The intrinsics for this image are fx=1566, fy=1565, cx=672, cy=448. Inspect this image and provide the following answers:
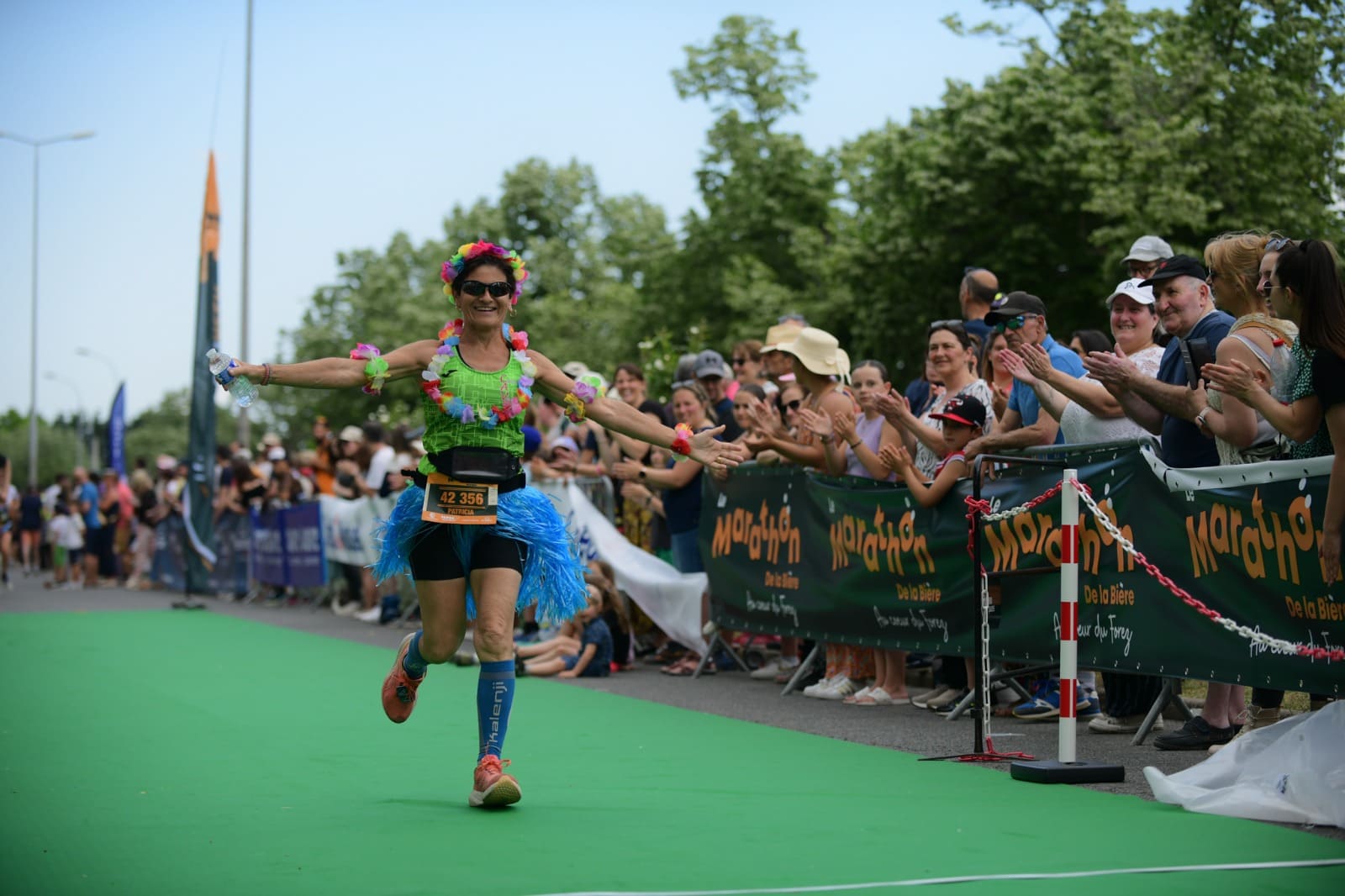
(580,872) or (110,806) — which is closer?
(580,872)

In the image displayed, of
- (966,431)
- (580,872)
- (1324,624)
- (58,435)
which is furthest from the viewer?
(58,435)

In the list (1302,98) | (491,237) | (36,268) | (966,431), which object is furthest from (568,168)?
(966,431)

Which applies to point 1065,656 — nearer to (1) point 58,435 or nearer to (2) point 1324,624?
(2) point 1324,624

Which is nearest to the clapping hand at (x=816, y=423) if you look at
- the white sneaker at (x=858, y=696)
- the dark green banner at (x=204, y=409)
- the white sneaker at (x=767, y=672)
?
the white sneaker at (x=858, y=696)

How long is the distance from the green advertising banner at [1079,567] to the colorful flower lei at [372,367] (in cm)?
313

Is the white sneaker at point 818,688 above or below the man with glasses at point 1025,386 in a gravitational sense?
below

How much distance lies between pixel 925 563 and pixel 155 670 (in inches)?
265

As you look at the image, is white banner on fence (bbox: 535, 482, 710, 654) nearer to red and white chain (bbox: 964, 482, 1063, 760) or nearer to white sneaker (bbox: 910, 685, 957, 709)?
white sneaker (bbox: 910, 685, 957, 709)

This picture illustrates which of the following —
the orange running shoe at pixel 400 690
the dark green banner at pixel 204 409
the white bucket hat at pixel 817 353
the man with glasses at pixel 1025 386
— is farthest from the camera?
the dark green banner at pixel 204 409

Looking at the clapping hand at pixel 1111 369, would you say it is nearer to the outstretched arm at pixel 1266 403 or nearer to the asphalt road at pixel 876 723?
the outstretched arm at pixel 1266 403

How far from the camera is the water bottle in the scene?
6.54 m

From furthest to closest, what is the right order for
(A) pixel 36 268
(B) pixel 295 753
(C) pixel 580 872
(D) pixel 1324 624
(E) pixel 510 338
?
(A) pixel 36 268
(B) pixel 295 753
(E) pixel 510 338
(D) pixel 1324 624
(C) pixel 580 872

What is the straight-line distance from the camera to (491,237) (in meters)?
72.6

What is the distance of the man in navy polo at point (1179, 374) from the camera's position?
24.0 ft
